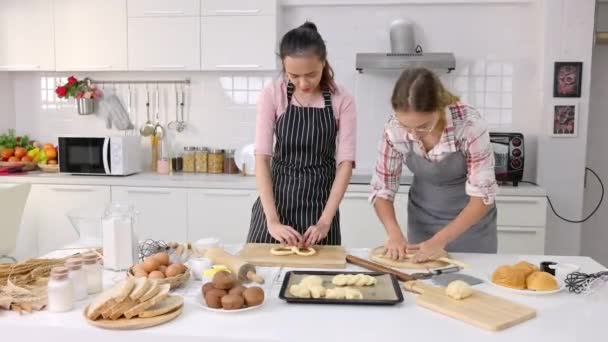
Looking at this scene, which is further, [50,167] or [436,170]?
[50,167]

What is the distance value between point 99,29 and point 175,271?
2.52 m

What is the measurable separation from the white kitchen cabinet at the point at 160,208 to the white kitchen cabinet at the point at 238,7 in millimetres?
1062

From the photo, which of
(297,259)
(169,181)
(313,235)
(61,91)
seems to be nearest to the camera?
(297,259)

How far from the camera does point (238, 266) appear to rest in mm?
1466

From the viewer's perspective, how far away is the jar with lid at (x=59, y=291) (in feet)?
4.14

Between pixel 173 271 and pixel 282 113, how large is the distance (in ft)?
2.38

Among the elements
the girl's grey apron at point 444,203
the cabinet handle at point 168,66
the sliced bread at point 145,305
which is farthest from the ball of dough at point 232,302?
the cabinet handle at point 168,66

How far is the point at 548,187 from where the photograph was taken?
3250mm

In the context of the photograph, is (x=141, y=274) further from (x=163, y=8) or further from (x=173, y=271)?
(x=163, y=8)

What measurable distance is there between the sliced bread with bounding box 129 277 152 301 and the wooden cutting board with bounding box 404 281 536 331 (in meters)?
0.61

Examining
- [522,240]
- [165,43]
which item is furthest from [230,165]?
[522,240]

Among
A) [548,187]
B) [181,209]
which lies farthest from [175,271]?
[548,187]

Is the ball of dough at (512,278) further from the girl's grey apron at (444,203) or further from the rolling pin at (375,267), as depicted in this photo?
the girl's grey apron at (444,203)

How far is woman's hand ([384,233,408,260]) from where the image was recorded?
1.64m
